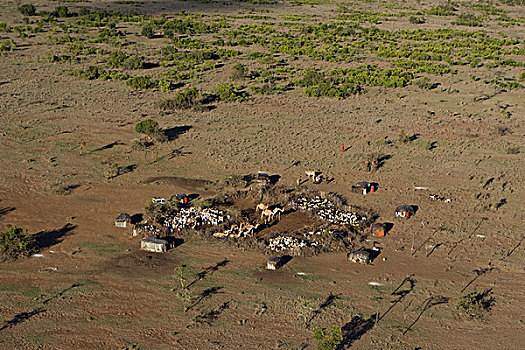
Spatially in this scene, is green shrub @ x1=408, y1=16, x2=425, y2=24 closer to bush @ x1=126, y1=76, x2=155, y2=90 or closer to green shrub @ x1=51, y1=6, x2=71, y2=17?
bush @ x1=126, y1=76, x2=155, y2=90

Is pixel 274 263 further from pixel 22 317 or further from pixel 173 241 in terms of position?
pixel 22 317

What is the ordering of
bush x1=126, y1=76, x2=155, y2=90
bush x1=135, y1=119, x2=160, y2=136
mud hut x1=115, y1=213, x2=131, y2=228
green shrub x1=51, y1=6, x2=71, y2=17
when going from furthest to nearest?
green shrub x1=51, y1=6, x2=71, y2=17, bush x1=126, y1=76, x2=155, y2=90, bush x1=135, y1=119, x2=160, y2=136, mud hut x1=115, y1=213, x2=131, y2=228

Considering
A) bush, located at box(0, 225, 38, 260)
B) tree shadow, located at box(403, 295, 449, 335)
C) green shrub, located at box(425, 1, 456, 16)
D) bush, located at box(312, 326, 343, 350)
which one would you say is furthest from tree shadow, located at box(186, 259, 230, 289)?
green shrub, located at box(425, 1, 456, 16)

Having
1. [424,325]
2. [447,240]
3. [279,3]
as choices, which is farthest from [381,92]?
[279,3]

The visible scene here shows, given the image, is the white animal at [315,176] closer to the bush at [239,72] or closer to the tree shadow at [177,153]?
the tree shadow at [177,153]

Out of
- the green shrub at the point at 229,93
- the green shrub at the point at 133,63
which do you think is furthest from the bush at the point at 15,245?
the green shrub at the point at 133,63
